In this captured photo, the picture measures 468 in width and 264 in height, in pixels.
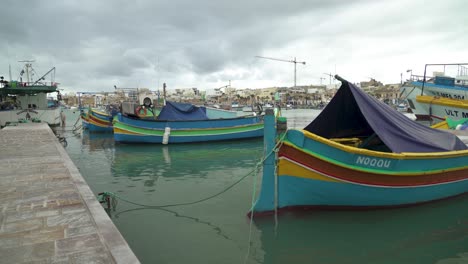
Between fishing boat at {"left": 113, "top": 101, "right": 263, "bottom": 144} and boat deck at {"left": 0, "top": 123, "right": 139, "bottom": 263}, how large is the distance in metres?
11.6

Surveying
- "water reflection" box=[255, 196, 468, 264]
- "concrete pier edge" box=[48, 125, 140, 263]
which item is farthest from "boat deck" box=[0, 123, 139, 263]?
"water reflection" box=[255, 196, 468, 264]

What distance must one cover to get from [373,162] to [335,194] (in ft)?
3.13

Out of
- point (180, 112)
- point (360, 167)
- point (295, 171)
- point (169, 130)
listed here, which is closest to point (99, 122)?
point (180, 112)

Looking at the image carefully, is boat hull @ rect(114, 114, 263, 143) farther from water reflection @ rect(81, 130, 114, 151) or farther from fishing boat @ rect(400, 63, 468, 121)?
fishing boat @ rect(400, 63, 468, 121)

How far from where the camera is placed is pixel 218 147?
733 inches

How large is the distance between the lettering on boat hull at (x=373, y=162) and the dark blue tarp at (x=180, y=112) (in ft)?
51.3

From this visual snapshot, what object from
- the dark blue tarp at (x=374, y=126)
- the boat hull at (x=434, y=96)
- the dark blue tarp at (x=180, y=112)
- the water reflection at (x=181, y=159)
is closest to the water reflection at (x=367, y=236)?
the dark blue tarp at (x=374, y=126)

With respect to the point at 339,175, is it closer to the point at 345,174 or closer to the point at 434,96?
the point at 345,174

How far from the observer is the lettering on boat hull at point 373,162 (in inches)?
229

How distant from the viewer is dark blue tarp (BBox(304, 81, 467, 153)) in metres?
6.40

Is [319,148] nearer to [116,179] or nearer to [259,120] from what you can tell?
[116,179]

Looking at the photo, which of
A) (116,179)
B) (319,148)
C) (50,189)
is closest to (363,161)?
(319,148)

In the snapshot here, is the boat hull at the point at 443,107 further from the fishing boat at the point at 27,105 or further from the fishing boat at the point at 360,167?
the fishing boat at the point at 27,105

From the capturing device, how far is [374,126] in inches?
246
